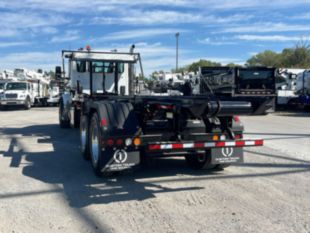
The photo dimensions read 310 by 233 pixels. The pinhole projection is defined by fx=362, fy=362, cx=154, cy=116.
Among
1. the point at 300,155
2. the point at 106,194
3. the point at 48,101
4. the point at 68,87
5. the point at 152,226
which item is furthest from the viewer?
the point at 48,101

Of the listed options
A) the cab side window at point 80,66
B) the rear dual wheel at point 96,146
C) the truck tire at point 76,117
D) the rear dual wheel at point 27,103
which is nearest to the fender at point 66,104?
the truck tire at point 76,117

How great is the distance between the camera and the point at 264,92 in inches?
771

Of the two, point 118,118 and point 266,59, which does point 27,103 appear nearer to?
point 118,118

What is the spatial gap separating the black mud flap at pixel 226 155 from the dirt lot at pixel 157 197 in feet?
1.15

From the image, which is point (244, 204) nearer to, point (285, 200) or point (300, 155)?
point (285, 200)

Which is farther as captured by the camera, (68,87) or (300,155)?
(68,87)

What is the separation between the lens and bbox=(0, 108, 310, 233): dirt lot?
418 cm

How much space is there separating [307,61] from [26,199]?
185 ft

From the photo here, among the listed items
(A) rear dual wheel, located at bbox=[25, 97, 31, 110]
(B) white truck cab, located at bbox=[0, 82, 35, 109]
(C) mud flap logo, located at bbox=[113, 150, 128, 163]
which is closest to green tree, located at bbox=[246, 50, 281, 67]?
(B) white truck cab, located at bbox=[0, 82, 35, 109]

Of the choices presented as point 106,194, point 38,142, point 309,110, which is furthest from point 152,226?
point 309,110

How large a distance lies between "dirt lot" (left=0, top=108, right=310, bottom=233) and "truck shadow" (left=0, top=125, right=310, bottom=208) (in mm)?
15

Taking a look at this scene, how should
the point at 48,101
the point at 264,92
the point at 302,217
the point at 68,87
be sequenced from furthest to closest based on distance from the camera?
1. the point at 48,101
2. the point at 264,92
3. the point at 68,87
4. the point at 302,217

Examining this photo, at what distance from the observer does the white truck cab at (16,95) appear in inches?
1051

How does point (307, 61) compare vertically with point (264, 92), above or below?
above
